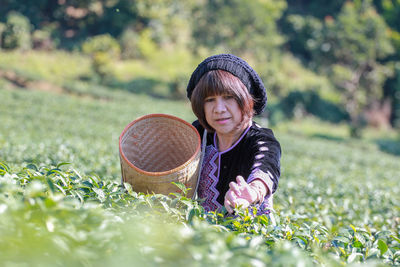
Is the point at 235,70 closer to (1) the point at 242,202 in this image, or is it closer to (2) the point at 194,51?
(1) the point at 242,202

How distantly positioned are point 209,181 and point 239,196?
1.92 ft

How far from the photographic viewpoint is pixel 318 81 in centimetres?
2809

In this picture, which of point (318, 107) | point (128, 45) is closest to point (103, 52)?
point (128, 45)

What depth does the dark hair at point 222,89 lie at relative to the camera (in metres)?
1.84

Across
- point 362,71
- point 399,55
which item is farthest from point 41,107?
point 399,55

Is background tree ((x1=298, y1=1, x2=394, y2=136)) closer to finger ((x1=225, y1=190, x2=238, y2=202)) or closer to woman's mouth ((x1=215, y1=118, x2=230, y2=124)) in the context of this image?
woman's mouth ((x1=215, y1=118, x2=230, y2=124))

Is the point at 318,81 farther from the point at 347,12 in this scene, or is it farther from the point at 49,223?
the point at 49,223

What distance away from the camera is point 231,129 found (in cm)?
196

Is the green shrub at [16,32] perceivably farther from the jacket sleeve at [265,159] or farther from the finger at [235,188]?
the finger at [235,188]

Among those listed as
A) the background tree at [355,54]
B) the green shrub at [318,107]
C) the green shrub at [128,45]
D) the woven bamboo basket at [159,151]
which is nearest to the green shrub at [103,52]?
the green shrub at [128,45]

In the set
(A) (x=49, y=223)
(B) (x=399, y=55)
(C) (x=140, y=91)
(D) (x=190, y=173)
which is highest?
(B) (x=399, y=55)

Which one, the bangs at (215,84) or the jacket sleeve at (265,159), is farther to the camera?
the bangs at (215,84)

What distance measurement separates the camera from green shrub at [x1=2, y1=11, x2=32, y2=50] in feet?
72.6

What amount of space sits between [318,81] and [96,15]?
1559cm
